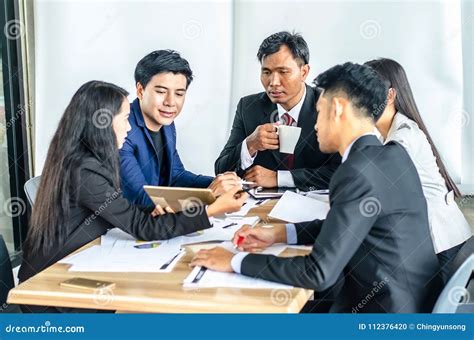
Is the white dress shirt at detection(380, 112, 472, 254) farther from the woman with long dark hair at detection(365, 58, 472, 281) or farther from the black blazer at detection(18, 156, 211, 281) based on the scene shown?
the black blazer at detection(18, 156, 211, 281)

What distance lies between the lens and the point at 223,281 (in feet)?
4.70

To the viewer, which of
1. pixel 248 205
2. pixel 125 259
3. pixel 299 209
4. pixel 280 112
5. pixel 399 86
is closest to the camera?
pixel 125 259

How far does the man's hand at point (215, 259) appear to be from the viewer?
1487mm

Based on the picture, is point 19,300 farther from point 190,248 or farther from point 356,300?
point 356,300

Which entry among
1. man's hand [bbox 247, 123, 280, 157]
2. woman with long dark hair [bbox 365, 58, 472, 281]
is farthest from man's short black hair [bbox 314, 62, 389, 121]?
man's hand [bbox 247, 123, 280, 157]

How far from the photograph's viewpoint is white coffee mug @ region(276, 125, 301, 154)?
2.35m

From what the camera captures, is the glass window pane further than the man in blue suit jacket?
Yes

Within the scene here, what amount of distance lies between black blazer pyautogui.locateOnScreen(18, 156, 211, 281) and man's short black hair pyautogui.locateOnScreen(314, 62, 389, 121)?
1.74 feet

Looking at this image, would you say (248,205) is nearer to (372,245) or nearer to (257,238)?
(257,238)

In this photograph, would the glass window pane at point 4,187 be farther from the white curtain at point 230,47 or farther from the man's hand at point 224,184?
the man's hand at point 224,184

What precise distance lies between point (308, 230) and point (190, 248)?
35cm

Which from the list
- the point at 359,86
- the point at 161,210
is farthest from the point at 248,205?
the point at 359,86

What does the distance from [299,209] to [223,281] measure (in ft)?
2.33
